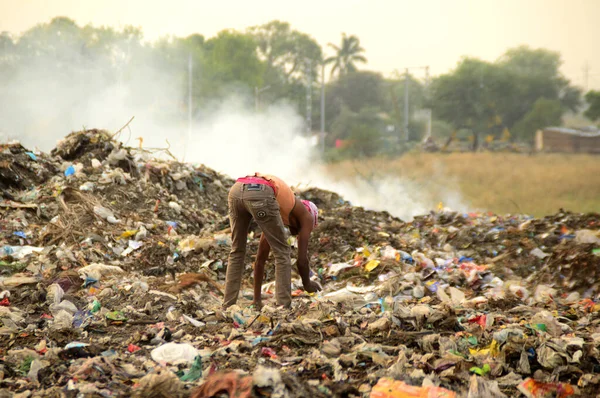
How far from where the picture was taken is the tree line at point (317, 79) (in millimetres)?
21484

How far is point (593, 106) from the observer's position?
20000 millimetres

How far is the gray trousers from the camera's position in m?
5.42

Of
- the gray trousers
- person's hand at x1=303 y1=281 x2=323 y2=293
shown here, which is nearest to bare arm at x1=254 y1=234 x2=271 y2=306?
the gray trousers

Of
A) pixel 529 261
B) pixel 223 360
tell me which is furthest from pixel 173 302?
pixel 529 261

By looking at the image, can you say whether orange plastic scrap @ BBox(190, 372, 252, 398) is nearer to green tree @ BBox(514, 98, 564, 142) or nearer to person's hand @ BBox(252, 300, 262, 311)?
person's hand @ BBox(252, 300, 262, 311)

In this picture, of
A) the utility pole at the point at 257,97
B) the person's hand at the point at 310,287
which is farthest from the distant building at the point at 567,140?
the utility pole at the point at 257,97

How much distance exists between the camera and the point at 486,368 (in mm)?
4066

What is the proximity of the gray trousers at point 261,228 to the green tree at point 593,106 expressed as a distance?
16.9 m

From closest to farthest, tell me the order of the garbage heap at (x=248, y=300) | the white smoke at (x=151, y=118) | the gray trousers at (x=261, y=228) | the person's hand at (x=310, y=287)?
the garbage heap at (x=248, y=300) < the gray trousers at (x=261, y=228) < the person's hand at (x=310, y=287) < the white smoke at (x=151, y=118)

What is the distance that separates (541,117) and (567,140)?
1626 mm

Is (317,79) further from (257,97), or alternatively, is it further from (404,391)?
(404,391)

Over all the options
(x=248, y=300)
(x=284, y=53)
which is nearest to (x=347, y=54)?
(x=284, y=53)

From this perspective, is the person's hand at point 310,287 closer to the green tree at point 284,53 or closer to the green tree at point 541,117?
the green tree at point 541,117

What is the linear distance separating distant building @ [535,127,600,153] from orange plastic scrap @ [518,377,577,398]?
16.1 meters
